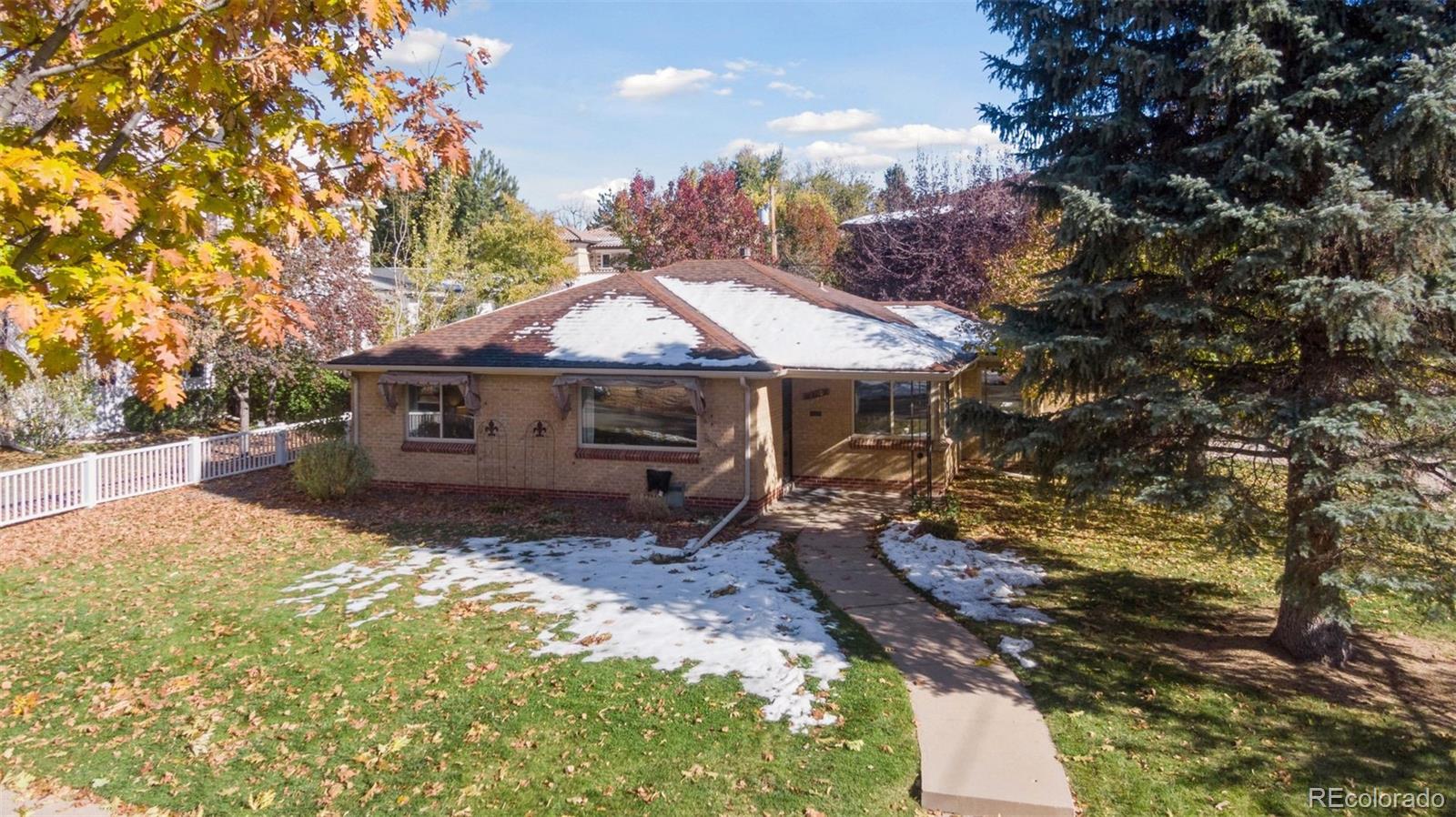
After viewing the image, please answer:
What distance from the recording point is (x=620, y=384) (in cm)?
1511

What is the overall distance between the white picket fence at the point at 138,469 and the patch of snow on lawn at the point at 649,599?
725 cm

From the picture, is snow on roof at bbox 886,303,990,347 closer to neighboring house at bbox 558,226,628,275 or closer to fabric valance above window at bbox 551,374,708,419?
fabric valance above window at bbox 551,374,708,419

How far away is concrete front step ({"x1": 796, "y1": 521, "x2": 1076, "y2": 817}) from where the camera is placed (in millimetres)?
5590

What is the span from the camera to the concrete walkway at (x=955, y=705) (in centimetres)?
560

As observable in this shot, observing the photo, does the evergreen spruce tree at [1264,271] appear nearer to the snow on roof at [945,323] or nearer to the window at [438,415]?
the snow on roof at [945,323]

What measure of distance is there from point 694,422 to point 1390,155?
33.1ft

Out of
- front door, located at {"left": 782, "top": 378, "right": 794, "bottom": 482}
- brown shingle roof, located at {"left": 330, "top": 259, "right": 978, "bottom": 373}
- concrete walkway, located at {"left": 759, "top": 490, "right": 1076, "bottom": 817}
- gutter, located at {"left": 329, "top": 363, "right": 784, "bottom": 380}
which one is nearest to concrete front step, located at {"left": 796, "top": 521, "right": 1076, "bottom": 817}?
concrete walkway, located at {"left": 759, "top": 490, "right": 1076, "bottom": 817}

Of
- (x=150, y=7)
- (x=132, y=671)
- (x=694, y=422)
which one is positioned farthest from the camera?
(x=694, y=422)

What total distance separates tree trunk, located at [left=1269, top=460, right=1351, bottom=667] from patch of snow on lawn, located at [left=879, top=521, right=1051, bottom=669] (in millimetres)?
2131

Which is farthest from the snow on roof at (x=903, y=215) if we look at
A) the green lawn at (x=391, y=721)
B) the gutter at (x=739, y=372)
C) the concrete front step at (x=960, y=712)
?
the green lawn at (x=391, y=721)

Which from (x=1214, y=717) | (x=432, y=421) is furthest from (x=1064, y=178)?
(x=432, y=421)

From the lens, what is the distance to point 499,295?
106ft

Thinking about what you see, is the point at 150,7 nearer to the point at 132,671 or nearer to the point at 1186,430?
the point at 132,671

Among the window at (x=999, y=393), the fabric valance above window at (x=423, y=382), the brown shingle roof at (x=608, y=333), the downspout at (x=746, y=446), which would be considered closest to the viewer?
the downspout at (x=746, y=446)
